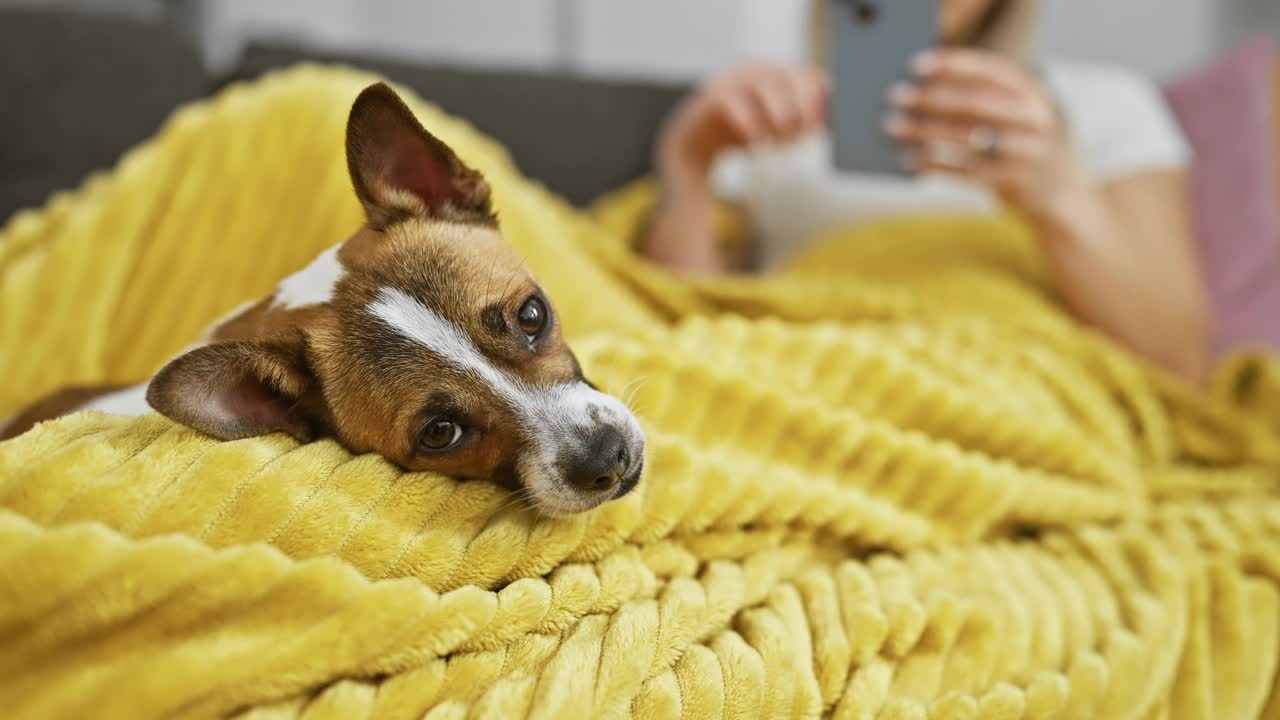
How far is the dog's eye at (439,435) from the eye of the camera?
770mm

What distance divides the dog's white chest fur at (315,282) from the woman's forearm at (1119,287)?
4.49 ft

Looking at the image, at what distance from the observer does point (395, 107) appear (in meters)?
0.67

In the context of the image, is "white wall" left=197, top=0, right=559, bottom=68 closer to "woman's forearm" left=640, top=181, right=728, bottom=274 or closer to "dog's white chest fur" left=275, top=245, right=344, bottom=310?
"woman's forearm" left=640, top=181, right=728, bottom=274

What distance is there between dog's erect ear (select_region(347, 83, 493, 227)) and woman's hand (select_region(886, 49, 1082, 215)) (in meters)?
0.79

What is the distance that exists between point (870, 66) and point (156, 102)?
1.63 metres

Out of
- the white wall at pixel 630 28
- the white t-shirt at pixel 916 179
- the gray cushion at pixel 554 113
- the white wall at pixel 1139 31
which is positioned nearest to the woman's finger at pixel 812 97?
the white t-shirt at pixel 916 179

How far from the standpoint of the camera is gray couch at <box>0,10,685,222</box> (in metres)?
1.81

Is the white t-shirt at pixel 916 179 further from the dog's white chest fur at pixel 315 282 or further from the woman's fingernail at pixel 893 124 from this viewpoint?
the dog's white chest fur at pixel 315 282

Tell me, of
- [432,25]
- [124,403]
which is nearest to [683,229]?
[124,403]

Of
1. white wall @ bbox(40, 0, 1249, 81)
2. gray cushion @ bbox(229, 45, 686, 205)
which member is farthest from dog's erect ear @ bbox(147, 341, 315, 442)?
white wall @ bbox(40, 0, 1249, 81)

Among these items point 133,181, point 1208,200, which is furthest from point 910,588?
point 1208,200

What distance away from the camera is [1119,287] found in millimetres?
1634

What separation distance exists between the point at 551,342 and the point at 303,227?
0.31 meters

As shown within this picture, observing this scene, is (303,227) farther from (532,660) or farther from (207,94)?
(207,94)
